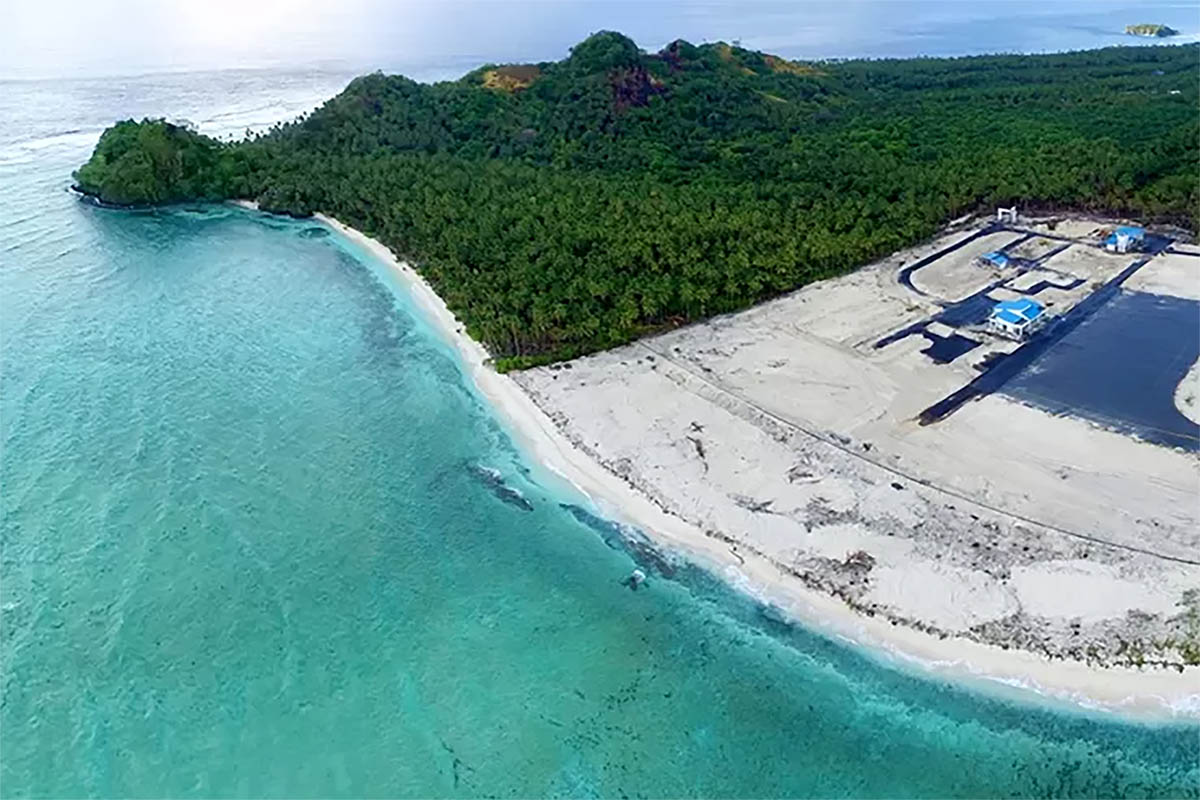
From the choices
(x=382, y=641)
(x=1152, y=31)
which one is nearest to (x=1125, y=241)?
(x=382, y=641)

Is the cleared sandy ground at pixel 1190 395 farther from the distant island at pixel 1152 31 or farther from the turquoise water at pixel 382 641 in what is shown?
the distant island at pixel 1152 31

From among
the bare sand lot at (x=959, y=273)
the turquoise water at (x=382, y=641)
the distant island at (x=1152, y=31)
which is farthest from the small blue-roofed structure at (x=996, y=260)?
the distant island at (x=1152, y=31)

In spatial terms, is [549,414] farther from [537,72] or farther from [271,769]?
[537,72]

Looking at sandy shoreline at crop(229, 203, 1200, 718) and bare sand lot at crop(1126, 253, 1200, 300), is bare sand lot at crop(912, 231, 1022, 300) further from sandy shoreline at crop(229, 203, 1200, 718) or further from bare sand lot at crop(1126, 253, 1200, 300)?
sandy shoreline at crop(229, 203, 1200, 718)

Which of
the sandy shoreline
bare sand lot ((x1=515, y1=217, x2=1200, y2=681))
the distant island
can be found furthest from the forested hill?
the distant island

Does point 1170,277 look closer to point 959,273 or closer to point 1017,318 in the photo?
point 959,273

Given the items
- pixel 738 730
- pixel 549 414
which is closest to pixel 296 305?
pixel 549 414

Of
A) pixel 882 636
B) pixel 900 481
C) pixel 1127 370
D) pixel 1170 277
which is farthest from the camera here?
pixel 1170 277
